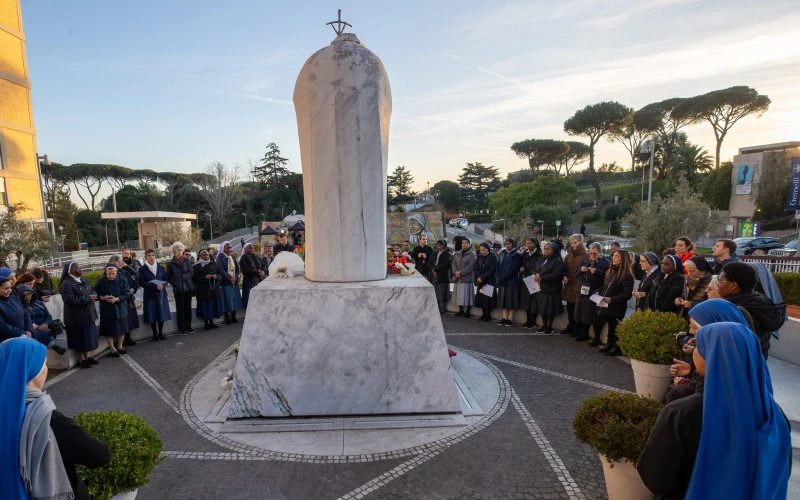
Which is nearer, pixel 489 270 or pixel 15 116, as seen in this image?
pixel 489 270

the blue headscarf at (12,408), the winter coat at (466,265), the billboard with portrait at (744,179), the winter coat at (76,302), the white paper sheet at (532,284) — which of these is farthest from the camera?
the billboard with portrait at (744,179)

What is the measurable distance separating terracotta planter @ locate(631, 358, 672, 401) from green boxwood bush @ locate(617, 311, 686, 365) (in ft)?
0.22

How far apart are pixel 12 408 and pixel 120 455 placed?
2.76ft

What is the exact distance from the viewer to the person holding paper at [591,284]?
23.8 feet

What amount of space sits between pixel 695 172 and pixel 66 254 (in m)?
62.3

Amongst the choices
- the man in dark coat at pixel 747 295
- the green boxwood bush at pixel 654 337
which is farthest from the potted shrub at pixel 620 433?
the green boxwood bush at pixel 654 337

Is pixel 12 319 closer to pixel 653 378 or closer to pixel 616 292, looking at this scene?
pixel 653 378

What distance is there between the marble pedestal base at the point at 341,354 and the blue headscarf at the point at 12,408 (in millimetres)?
2654

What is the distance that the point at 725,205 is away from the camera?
41.0 metres

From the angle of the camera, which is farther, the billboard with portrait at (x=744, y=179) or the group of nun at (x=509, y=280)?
the billboard with portrait at (x=744, y=179)

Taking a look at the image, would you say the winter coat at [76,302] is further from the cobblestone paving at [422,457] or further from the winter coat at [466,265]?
the winter coat at [466,265]

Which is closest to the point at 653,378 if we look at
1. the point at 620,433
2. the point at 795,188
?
the point at 620,433

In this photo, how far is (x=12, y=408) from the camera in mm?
1840

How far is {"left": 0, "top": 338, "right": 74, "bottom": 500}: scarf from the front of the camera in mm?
1840
